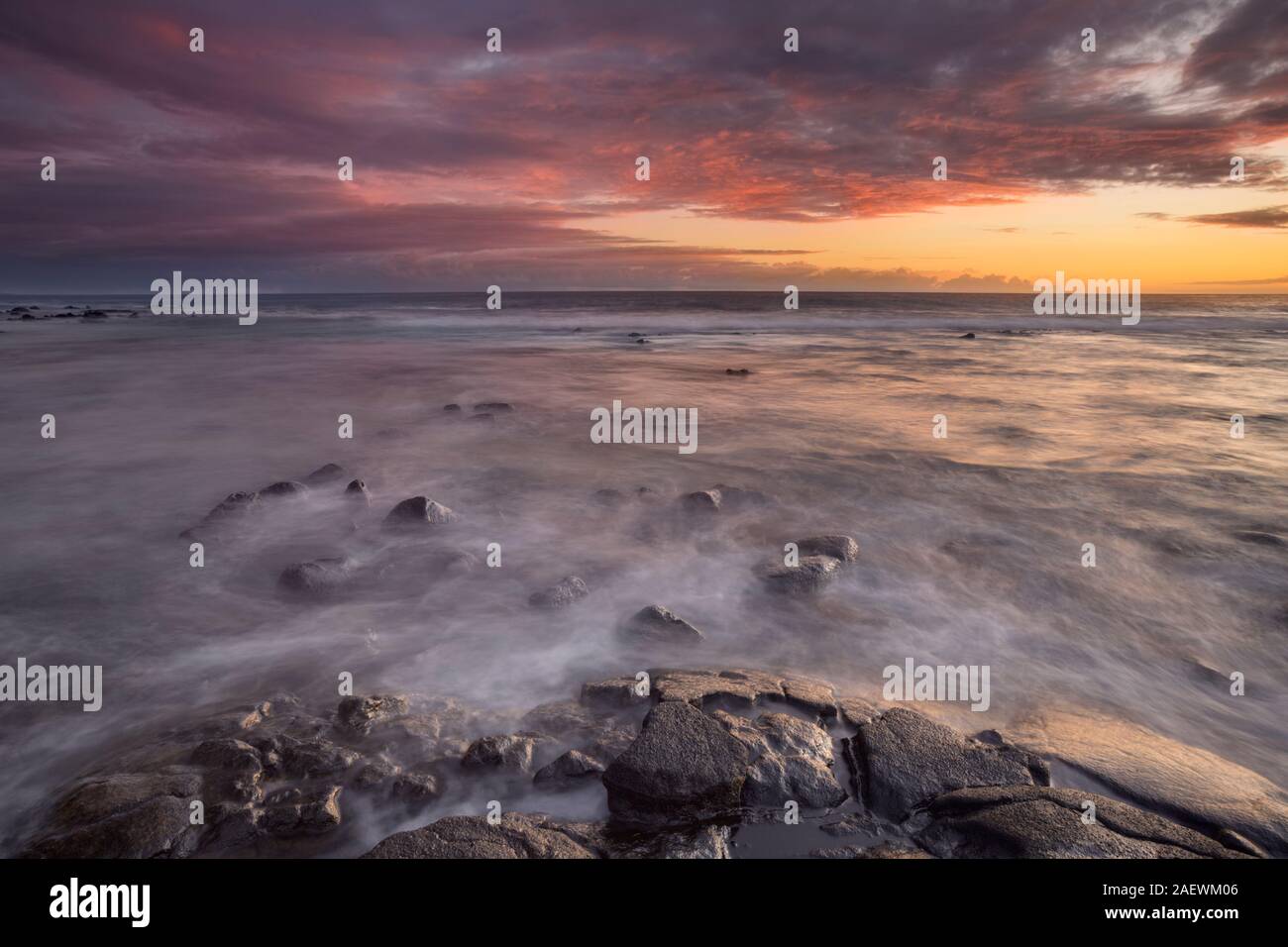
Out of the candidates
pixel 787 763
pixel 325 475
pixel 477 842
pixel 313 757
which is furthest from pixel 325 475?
pixel 787 763

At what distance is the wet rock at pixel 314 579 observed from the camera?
6.26 m

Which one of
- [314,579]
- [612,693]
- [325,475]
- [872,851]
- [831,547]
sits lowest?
[872,851]

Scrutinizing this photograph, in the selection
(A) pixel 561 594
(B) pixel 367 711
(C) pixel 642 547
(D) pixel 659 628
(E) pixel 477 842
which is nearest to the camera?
(E) pixel 477 842

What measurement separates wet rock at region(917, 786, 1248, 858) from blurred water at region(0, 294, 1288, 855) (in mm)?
1183

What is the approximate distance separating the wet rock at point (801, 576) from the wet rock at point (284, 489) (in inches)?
236

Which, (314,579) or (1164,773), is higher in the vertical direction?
(314,579)

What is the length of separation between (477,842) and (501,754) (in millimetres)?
794

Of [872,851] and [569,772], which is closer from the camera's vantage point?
[872,851]

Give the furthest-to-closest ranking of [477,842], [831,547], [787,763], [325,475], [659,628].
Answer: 1. [325,475]
2. [831,547]
3. [659,628]
4. [787,763]
5. [477,842]

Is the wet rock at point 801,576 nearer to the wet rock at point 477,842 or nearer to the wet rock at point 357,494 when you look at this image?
the wet rock at point 477,842

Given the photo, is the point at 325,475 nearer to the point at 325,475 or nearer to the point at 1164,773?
the point at 325,475

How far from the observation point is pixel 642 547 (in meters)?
7.68
